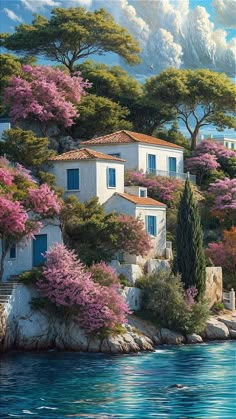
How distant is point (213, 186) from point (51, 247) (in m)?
19.7

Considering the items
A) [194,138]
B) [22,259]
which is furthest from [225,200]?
[22,259]

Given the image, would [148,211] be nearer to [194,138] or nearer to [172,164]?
[172,164]

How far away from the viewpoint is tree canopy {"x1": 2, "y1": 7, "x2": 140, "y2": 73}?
7306 cm

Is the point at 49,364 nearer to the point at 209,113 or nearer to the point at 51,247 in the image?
the point at 51,247

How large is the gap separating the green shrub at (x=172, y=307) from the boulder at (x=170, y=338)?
1.49ft

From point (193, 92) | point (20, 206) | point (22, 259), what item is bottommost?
point (22, 259)

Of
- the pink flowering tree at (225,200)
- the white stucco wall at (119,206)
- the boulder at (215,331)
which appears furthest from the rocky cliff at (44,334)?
the pink flowering tree at (225,200)

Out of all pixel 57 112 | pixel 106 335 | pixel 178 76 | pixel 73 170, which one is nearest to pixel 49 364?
pixel 106 335

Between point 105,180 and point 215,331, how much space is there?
1069 cm

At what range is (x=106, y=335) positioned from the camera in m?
45.4

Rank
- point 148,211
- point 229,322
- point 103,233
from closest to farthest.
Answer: point 103,233, point 229,322, point 148,211

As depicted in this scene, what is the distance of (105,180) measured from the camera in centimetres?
5597

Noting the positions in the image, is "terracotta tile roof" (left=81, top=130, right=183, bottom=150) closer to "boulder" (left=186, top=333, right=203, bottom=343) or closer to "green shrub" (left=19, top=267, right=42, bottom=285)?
"green shrub" (left=19, top=267, right=42, bottom=285)

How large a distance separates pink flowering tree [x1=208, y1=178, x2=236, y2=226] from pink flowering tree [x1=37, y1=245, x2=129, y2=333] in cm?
1695
